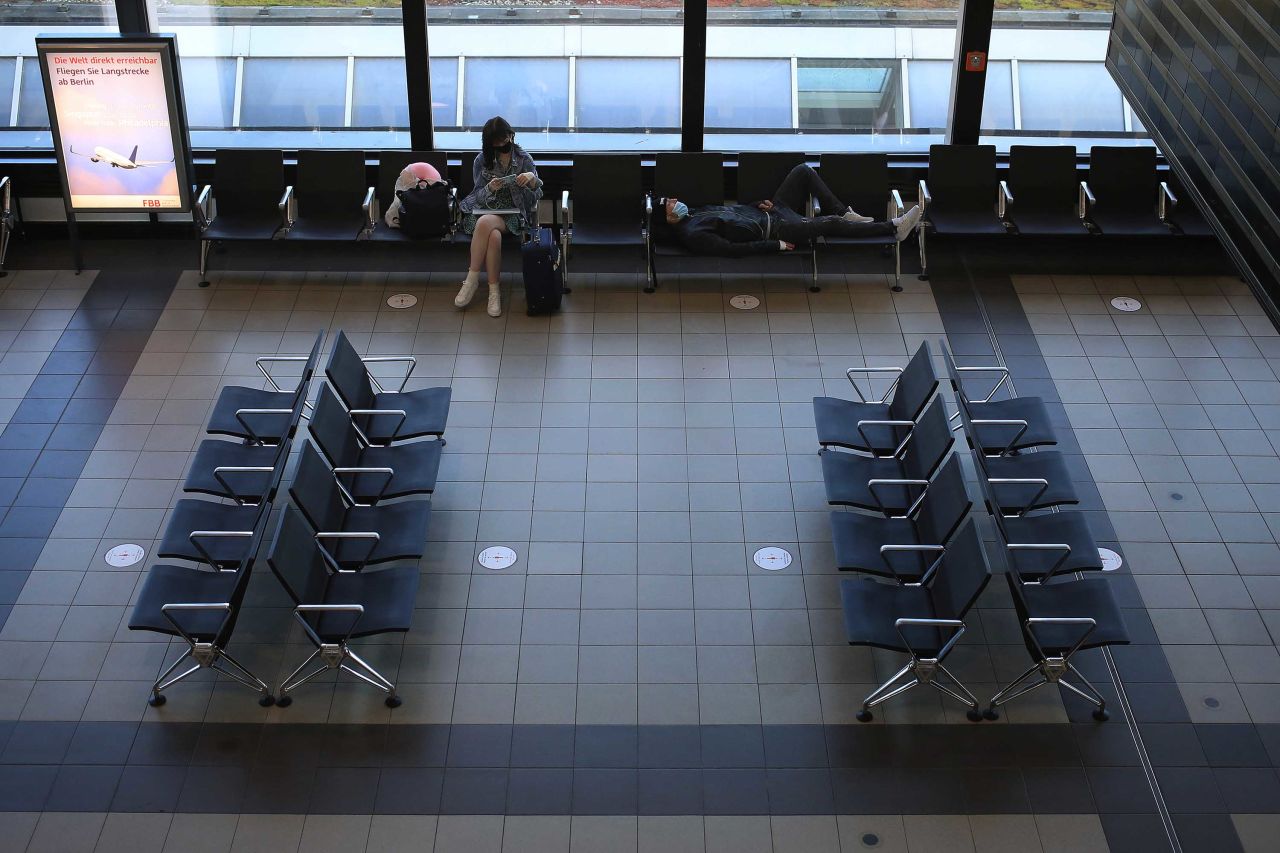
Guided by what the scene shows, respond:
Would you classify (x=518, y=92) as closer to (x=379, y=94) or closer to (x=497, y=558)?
(x=379, y=94)

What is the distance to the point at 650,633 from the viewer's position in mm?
6312

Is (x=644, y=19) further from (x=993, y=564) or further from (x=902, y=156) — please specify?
(x=993, y=564)

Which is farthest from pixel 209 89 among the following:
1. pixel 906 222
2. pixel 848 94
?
pixel 906 222

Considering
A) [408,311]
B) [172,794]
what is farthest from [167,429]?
[172,794]

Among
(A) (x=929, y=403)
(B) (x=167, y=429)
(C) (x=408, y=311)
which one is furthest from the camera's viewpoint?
(C) (x=408, y=311)

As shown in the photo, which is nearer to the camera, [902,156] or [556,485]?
[556,485]

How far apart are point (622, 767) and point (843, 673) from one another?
47.1 inches

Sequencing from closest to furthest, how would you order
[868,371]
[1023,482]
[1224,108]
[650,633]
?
[650,633]
[1023,482]
[1224,108]
[868,371]

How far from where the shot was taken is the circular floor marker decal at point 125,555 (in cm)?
672

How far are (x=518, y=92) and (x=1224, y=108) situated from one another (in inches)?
208

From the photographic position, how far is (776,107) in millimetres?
10125

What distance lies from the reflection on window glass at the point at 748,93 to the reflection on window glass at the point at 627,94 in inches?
11.8

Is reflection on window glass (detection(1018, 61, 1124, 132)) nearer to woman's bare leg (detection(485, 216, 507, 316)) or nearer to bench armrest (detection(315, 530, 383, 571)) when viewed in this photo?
woman's bare leg (detection(485, 216, 507, 316))

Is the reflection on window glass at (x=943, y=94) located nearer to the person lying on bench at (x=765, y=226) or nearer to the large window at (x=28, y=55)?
the person lying on bench at (x=765, y=226)
